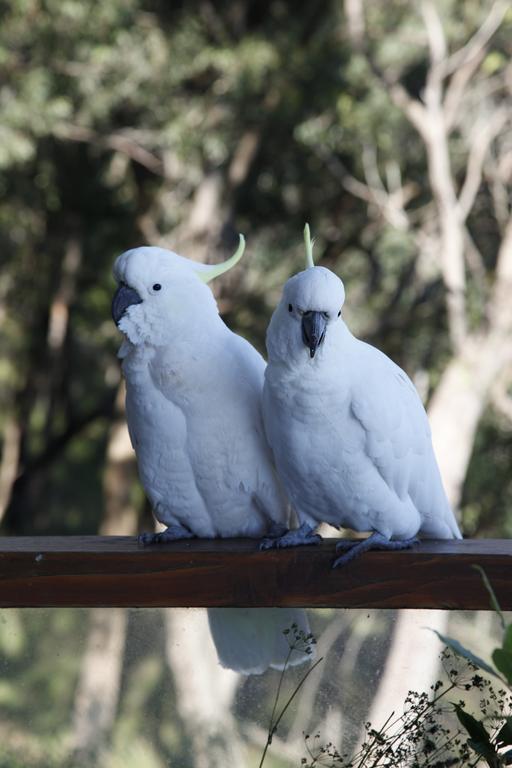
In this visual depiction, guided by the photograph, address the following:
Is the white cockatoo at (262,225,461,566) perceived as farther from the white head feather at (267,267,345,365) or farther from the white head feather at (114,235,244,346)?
the white head feather at (114,235,244,346)

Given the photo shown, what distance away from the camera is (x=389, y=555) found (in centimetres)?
141

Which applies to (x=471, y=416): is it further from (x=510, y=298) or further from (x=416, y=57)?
(x=416, y=57)

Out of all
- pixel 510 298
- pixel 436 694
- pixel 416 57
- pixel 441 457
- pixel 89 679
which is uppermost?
pixel 416 57

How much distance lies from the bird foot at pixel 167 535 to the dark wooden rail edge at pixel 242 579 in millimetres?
146

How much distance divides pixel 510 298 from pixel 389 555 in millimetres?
4601

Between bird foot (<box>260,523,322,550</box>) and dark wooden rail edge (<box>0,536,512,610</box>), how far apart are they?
0.04 meters

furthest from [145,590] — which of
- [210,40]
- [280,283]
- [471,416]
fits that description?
[280,283]

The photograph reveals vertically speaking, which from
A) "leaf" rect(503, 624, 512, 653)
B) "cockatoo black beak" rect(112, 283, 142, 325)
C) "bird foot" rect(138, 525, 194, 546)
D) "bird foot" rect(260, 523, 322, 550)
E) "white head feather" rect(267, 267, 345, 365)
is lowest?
"leaf" rect(503, 624, 512, 653)

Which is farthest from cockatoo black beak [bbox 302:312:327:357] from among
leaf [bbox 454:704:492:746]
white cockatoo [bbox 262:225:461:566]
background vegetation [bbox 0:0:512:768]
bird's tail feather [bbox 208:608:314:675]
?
background vegetation [bbox 0:0:512:768]

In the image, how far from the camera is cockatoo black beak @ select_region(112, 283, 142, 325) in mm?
1555

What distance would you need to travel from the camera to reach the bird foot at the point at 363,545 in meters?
1.40

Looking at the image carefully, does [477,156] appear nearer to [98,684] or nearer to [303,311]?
[303,311]

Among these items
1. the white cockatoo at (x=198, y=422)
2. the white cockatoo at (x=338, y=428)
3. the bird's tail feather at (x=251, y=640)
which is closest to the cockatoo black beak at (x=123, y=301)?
the white cockatoo at (x=198, y=422)

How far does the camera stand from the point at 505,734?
1.29 metres
